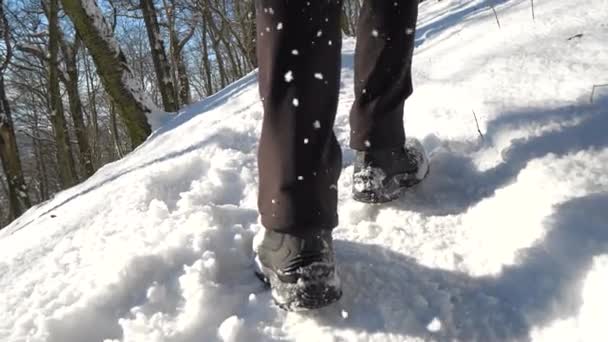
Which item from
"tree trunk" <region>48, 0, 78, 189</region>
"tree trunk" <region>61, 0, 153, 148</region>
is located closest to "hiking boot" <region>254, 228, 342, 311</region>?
"tree trunk" <region>61, 0, 153, 148</region>

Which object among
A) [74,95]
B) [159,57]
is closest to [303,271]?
[159,57]

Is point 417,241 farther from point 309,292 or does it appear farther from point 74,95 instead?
point 74,95

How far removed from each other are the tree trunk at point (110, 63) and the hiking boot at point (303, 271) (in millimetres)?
3325

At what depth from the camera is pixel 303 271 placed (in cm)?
89

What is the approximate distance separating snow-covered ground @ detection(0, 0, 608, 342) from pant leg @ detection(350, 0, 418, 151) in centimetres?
23

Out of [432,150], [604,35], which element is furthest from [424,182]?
[604,35]

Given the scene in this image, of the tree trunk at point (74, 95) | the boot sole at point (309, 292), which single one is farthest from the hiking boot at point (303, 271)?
the tree trunk at point (74, 95)

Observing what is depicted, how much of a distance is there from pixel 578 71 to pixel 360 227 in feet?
3.04

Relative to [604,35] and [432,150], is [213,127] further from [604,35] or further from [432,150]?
[604,35]

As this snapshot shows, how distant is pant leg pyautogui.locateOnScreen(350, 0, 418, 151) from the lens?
3.73 feet

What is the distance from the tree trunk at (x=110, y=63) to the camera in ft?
12.6

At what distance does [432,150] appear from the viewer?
1.48m

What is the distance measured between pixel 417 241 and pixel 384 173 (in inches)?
8.1

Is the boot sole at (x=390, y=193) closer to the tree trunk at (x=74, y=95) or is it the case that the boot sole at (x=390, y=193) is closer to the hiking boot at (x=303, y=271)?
the hiking boot at (x=303, y=271)
